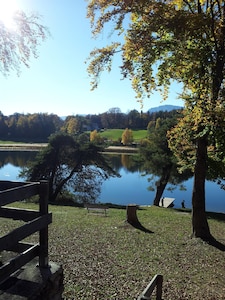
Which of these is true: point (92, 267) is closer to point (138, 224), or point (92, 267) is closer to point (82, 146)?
point (138, 224)

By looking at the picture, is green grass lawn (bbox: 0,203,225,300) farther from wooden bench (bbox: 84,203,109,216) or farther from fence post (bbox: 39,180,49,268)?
wooden bench (bbox: 84,203,109,216)

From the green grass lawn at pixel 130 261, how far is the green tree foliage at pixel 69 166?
19215 mm

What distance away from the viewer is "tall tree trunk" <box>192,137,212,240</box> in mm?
13102

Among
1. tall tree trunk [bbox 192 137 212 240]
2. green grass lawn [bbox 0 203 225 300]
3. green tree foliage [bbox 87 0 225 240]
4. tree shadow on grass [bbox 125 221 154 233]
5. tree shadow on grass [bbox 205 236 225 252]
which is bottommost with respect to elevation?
tree shadow on grass [bbox 125 221 154 233]

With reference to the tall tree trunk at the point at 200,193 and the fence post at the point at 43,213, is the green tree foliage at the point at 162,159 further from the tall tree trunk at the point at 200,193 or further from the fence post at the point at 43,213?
the fence post at the point at 43,213

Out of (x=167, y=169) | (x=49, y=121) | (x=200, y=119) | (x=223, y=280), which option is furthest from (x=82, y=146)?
(x=49, y=121)

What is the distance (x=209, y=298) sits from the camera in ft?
25.8

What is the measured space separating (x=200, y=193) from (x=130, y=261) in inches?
193

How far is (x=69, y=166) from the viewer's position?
34531mm

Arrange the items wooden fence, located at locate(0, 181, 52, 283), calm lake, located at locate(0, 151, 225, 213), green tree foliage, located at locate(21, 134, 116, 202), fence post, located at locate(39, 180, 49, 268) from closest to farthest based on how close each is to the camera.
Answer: wooden fence, located at locate(0, 181, 52, 283) → fence post, located at locate(39, 180, 49, 268) → green tree foliage, located at locate(21, 134, 116, 202) → calm lake, located at locate(0, 151, 225, 213)

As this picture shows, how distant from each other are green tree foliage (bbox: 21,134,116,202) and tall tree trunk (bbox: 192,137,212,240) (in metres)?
21.5

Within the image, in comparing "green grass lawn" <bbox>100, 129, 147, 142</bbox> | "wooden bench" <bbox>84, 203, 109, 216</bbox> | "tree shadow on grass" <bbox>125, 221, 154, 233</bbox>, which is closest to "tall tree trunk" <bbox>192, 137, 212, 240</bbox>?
"tree shadow on grass" <bbox>125, 221, 154, 233</bbox>

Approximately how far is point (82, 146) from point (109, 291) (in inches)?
1068

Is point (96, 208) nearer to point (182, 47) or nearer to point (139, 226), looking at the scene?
point (139, 226)
